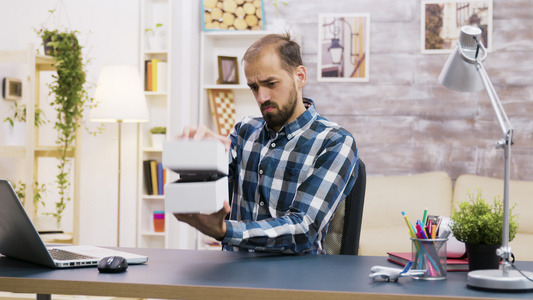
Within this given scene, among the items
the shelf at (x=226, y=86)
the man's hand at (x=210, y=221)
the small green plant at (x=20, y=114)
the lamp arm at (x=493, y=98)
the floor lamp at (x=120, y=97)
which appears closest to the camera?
the lamp arm at (x=493, y=98)

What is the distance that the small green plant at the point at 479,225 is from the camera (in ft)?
4.99

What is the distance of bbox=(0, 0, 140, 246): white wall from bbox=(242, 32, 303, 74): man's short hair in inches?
119

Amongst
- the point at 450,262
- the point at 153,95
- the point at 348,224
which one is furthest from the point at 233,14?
the point at 450,262

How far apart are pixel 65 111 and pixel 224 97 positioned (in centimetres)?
111

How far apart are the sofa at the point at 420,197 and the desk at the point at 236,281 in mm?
2621

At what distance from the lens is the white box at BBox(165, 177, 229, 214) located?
4.40 feet

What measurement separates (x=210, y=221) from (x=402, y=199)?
3.10 metres

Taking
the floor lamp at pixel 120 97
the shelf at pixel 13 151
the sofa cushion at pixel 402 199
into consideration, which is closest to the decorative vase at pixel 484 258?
the sofa cushion at pixel 402 199

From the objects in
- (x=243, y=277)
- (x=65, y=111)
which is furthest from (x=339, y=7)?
(x=243, y=277)

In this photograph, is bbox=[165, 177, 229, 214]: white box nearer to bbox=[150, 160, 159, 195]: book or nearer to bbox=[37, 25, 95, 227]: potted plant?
bbox=[37, 25, 95, 227]: potted plant

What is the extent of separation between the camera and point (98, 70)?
4.98 meters

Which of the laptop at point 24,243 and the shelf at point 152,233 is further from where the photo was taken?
the shelf at point 152,233

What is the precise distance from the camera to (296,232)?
1.73 metres

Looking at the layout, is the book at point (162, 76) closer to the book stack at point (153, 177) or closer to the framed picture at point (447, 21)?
the book stack at point (153, 177)
